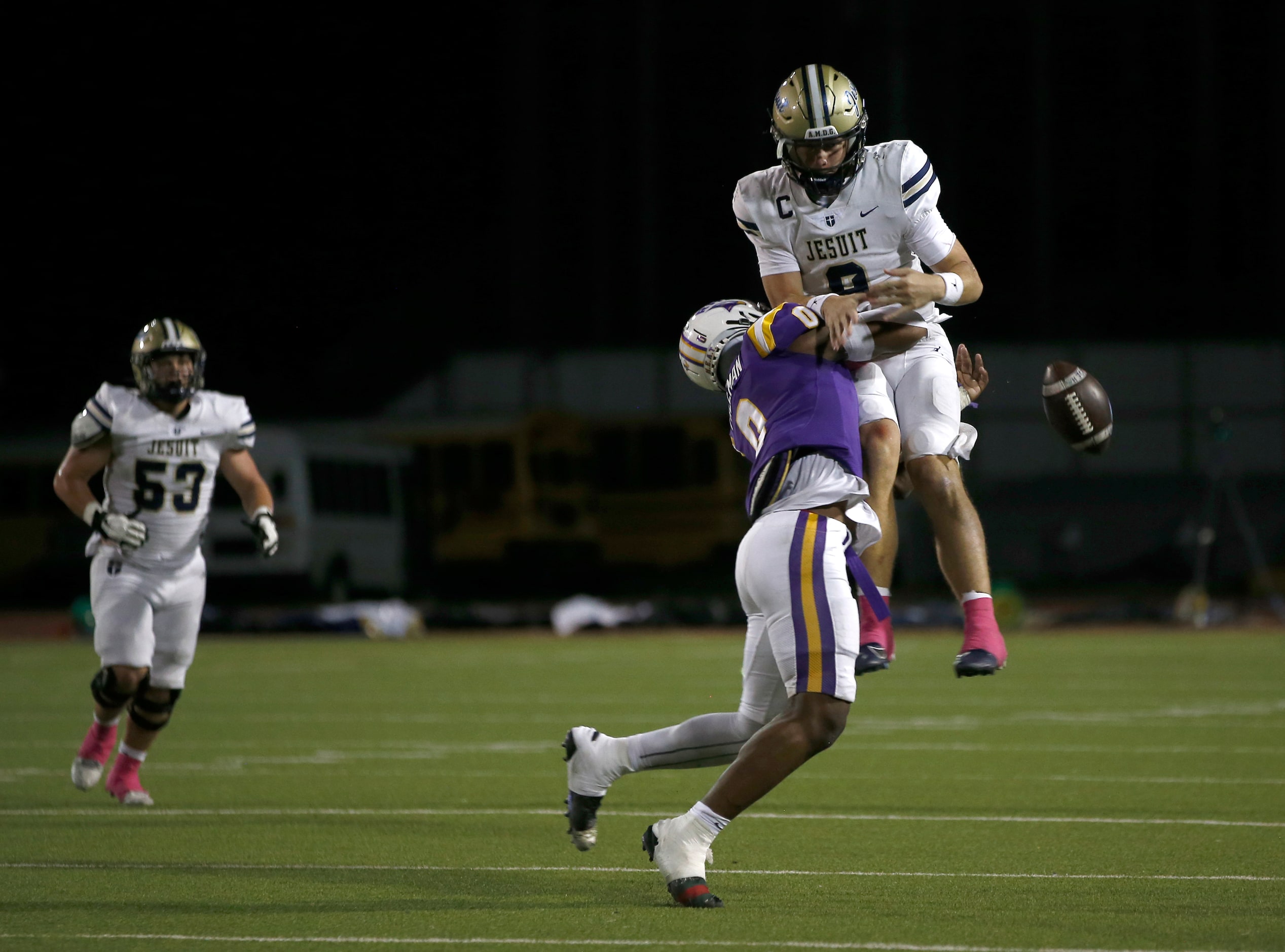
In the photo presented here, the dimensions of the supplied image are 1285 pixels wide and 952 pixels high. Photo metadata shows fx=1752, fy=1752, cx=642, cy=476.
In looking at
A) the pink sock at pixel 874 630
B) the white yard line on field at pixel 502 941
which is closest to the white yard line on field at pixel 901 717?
the pink sock at pixel 874 630

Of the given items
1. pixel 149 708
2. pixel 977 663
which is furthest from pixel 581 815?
pixel 149 708

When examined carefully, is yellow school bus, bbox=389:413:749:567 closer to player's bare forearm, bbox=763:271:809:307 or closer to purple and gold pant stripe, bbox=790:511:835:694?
player's bare forearm, bbox=763:271:809:307

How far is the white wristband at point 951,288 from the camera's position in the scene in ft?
16.9

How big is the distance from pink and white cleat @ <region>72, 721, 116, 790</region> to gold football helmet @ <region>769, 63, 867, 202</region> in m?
4.02

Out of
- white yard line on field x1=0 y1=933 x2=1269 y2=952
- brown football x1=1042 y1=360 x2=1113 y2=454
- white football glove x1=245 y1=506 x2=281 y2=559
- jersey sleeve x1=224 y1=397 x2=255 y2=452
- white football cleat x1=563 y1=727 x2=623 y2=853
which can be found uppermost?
brown football x1=1042 y1=360 x2=1113 y2=454

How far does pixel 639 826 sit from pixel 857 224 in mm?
2372

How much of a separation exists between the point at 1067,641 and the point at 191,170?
1265cm

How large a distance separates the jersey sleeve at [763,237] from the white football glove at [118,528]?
123 inches

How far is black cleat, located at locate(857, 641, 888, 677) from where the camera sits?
197 inches

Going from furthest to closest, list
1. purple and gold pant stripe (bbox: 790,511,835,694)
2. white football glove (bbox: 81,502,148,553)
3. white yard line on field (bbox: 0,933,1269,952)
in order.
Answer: white football glove (bbox: 81,502,148,553) → purple and gold pant stripe (bbox: 790,511,835,694) → white yard line on field (bbox: 0,933,1269,952)

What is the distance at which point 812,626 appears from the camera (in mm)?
4496

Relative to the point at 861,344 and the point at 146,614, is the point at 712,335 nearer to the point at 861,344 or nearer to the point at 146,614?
the point at 861,344

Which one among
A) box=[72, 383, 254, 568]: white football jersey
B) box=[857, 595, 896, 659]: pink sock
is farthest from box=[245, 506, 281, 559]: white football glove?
A: box=[857, 595, 896, 659]: pink sock

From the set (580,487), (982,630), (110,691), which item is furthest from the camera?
→ (580,487)
